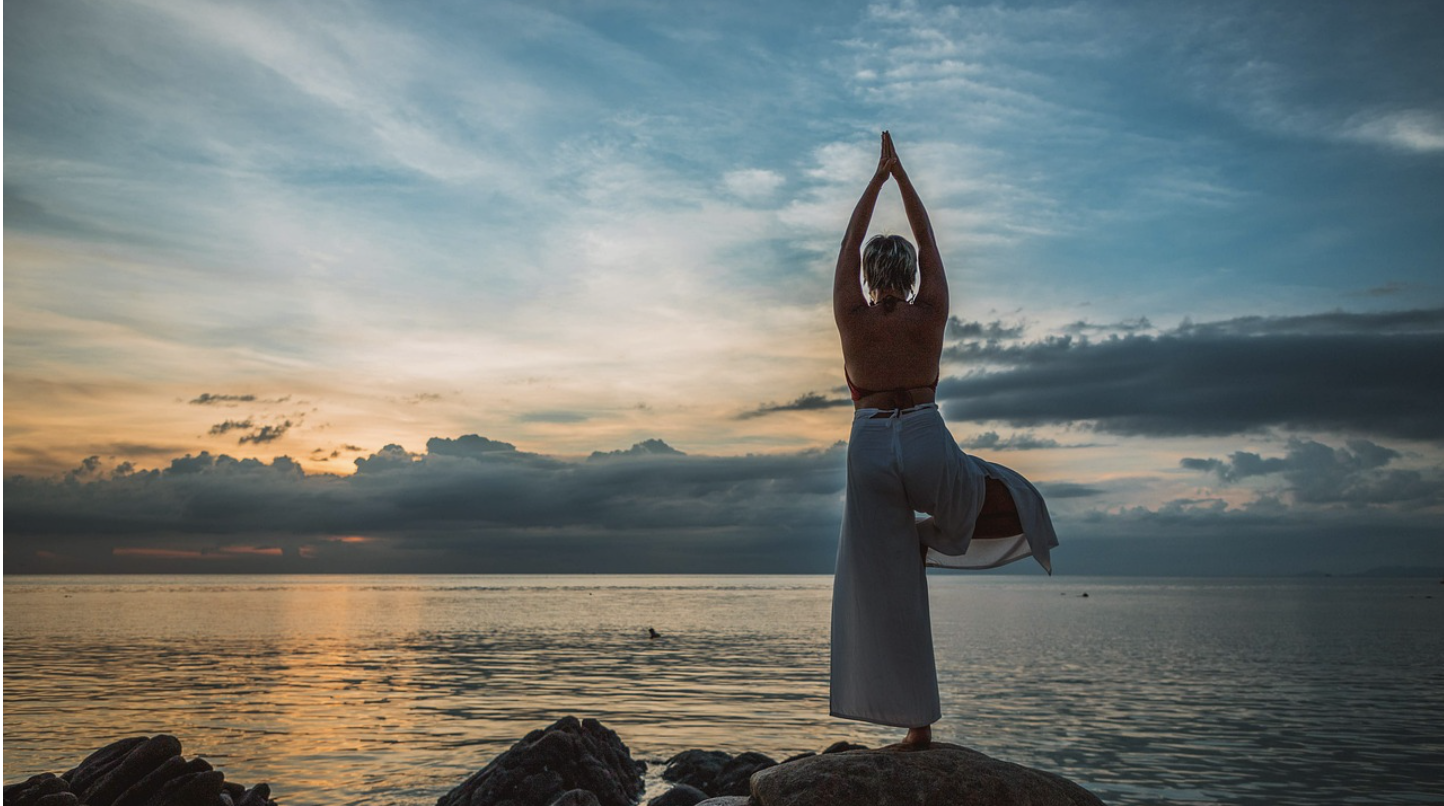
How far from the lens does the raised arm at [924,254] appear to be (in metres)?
7.11

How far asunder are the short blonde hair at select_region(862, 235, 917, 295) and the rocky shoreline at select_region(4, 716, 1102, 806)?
341cm

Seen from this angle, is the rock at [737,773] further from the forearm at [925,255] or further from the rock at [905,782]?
the forearm at [925,255]

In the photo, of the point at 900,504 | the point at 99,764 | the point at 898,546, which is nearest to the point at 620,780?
the point at 99,764

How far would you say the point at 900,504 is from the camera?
6988 millimetres

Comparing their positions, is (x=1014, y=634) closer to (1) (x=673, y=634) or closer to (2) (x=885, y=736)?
(1) (x=673, y=634)

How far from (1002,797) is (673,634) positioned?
59.0 m

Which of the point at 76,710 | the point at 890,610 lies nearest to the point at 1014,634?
the point at 76,710

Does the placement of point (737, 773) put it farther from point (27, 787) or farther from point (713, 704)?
point (713, 704)

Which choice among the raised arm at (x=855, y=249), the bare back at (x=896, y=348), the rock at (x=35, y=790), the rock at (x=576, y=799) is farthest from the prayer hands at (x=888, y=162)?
the rock at (x=35, y=790)

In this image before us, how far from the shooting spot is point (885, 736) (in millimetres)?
25266

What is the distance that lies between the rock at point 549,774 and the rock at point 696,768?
999 mm

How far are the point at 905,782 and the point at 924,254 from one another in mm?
3776

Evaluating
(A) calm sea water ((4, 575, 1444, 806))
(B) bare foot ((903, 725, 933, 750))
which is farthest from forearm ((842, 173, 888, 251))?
(A) calm sea water ((4, 575, 1444, 806))

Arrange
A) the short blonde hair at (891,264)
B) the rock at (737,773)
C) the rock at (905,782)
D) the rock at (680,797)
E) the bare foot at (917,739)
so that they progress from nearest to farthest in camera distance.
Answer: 1. the short blonde hair at (891,264)
2. the rock at (905,782)
3. the bare foot at (917,739)
4. the rock at (680,797)
5. the rock at (737,773)
